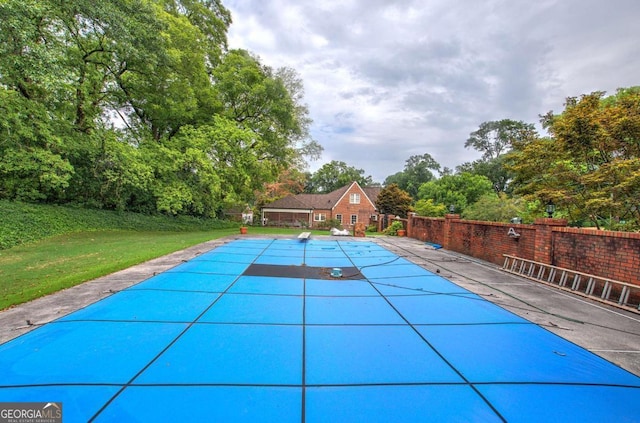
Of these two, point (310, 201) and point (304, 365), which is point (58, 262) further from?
point (310, 201)

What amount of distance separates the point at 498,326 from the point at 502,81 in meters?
14.3

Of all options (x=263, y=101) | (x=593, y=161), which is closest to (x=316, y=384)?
(x=593, y=161)

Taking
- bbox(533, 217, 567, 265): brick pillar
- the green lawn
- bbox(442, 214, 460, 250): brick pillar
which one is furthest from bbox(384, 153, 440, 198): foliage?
the green lawn

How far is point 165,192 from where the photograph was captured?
53.7 feet

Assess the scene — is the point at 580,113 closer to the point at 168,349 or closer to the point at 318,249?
the point at 318,249

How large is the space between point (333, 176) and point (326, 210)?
16.3 meters

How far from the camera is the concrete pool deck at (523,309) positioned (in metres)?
3.75

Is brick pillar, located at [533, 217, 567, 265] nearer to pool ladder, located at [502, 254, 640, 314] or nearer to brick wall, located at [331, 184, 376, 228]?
pool ladder, located at [502, 254, 640, 314]

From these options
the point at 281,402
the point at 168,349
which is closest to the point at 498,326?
the point at 281,402

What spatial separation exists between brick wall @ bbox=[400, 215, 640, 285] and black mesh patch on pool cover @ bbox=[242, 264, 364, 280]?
195 inches

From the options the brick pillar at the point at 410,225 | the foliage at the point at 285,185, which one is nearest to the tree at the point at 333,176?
the foliage at the point at 285,185

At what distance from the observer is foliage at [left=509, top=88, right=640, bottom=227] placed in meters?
7.37

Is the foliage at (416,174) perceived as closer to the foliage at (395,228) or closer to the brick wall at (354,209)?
the brick wall at (354,209)

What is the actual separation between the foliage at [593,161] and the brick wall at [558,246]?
1496 millimetres
